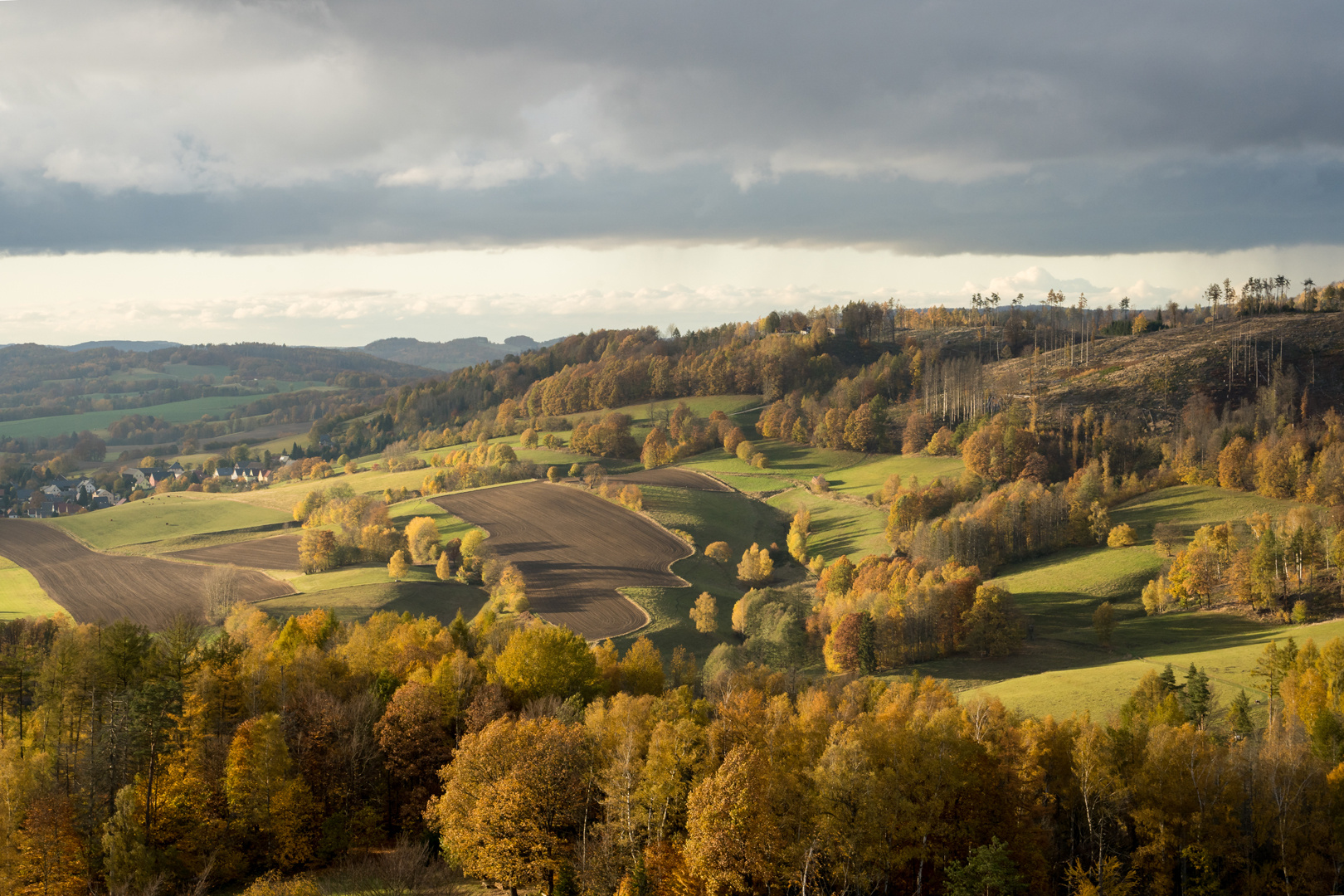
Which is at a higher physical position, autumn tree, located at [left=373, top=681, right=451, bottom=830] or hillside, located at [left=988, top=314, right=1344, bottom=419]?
hillside, located at [left=988, top=314, right=1344, bottom=419]

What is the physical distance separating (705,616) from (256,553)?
245 ft

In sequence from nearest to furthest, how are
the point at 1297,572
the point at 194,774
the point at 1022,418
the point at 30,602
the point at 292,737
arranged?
the point at 194,774 → the point at 292,737 → the point at 1297,572 → the point at 30,602 → the point at 1022,418

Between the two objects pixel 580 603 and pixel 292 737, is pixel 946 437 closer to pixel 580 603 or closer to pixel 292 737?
pixel 580 603

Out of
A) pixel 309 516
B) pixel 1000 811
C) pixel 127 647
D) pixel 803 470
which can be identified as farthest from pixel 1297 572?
pixel 309 516

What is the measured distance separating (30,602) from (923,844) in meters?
118

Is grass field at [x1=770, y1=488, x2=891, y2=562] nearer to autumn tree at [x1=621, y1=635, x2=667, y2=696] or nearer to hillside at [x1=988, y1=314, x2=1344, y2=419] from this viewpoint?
hillside at [x1=988, y1=314, x2=1344, y2=419]

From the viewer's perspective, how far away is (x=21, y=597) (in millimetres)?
115375

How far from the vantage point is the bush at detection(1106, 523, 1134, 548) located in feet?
378

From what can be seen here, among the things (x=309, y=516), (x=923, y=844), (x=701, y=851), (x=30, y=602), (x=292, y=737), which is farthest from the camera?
(x=309, y=516)

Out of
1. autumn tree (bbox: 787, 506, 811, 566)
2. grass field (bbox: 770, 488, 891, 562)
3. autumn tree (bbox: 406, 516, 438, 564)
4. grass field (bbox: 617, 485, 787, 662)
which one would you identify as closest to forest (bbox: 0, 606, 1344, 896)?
grass field (bbox: 617, 485, 787, 662)

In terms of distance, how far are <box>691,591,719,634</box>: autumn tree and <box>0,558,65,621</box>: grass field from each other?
7765 centimetres

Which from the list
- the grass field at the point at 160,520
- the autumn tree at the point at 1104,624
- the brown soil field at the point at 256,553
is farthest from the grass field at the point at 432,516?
the autumn tree at the point at 1104,624

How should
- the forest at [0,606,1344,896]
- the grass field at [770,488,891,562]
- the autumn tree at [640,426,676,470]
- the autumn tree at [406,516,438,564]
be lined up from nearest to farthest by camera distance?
the forest at [0,606,1344,896]
the autumn tree at [406,516,438,564]
the grass field at [770,488,891,562]
the autumn tree at [640,426,676,470]

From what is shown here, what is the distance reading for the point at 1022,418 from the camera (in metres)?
172
